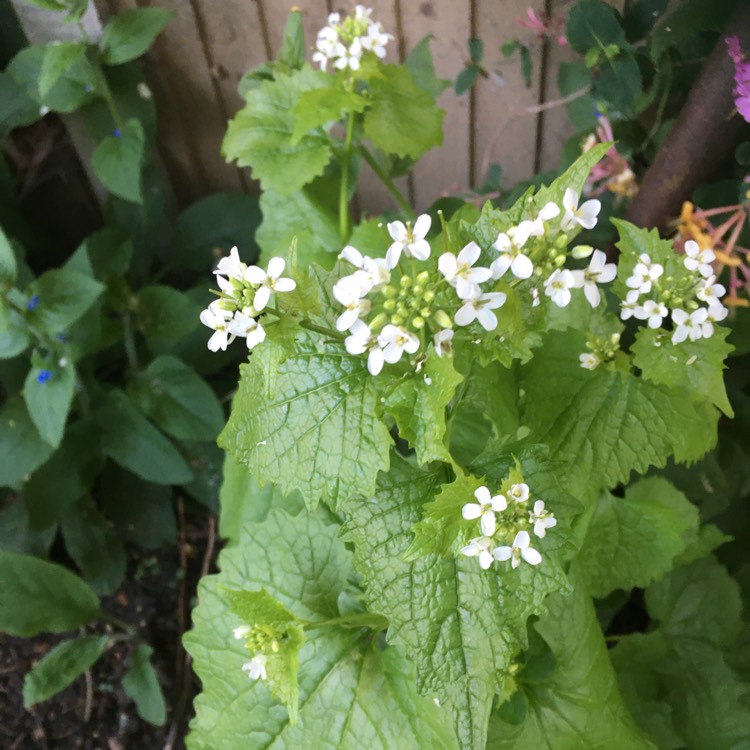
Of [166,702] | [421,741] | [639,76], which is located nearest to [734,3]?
[639,76]

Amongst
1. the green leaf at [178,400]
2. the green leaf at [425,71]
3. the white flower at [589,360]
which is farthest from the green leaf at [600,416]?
the green leaf at [178,400]

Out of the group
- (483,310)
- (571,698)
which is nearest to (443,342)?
(483,310)

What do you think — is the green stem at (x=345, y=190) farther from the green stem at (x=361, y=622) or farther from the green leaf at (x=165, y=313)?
the green stem at (x=361, y=622)

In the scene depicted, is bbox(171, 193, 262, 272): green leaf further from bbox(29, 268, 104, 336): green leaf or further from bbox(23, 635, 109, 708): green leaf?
bbox(23, 635, 109, 708): green leaf

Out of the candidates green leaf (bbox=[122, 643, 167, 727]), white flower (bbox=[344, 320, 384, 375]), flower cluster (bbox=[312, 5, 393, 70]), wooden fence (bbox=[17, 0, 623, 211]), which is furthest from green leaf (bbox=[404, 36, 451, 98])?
green leaf (bbox=[122, 643, 167, 727])

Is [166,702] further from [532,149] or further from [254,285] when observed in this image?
[532,149]
